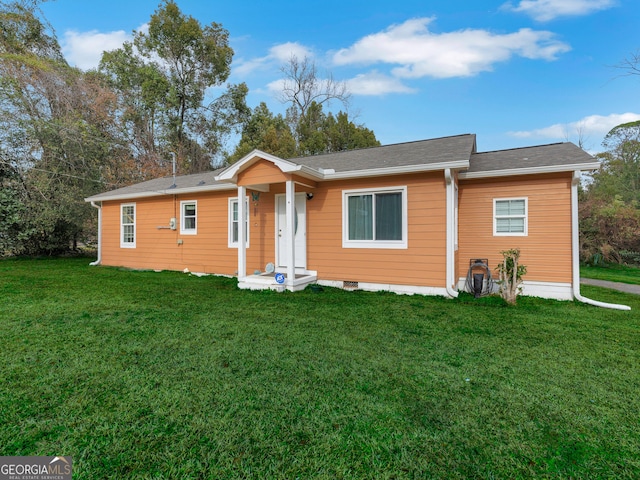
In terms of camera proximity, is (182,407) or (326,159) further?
(326,159)

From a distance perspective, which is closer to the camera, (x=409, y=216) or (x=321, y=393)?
(x=321, y=393)

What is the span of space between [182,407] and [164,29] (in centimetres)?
2309

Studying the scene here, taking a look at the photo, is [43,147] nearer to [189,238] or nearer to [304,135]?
[189,238]

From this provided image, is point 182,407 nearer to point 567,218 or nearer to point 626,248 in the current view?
point 567,218

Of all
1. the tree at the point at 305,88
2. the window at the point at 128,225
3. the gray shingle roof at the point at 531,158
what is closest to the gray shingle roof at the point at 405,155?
the gray shingle roof at the point at 531,158

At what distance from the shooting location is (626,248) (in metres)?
11.8

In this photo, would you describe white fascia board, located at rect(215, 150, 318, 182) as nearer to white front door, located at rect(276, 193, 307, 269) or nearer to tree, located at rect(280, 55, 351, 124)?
white front door, located at rect(276, 193, 307, 269)

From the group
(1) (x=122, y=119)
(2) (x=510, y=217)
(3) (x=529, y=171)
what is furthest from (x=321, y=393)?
(1) (x=122, y=119)

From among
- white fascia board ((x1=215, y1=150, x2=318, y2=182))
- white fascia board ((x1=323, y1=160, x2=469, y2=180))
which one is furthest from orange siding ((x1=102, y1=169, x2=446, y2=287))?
white fascia board ((x1=215, y1=150, x2=318, y2=182))

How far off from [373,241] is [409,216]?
0.90 metres

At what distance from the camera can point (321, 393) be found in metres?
2.42

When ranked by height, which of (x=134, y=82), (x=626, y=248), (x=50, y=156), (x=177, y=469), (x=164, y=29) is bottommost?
(x=177, y=469)

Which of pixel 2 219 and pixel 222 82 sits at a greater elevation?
pixel 222 82

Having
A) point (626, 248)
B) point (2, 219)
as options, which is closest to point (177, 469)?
point (2, 219)
